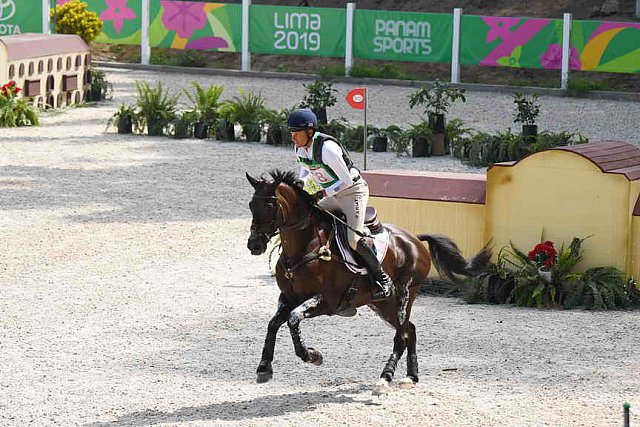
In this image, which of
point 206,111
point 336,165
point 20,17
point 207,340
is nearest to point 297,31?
point 20,17

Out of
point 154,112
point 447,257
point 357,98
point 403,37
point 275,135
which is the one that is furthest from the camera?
point 403,37

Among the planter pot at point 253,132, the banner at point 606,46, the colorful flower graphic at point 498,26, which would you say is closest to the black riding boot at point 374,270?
the planter pot at point 253,132

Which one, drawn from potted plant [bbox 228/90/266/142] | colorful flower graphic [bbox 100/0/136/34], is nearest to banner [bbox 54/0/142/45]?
colorful flower graphic [bbox 100/0/136/34]

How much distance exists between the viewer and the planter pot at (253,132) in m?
22.5

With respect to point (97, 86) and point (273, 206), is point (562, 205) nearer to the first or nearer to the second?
point (273, 206)

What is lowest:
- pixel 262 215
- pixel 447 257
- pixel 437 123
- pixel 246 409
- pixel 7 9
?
pixel 246 409

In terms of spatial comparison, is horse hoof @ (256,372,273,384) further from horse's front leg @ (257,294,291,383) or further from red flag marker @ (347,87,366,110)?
red flag marker @ (347,87,366,110)

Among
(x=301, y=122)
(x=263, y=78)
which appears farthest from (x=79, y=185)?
(x=263, y=78)

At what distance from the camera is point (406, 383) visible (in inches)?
363

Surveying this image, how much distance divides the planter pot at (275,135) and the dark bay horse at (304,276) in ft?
41.9

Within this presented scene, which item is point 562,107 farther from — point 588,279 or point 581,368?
point 581,368

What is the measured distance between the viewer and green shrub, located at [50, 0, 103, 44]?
28938 mm

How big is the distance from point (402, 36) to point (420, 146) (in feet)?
32.4

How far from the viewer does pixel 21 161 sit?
20.0m
